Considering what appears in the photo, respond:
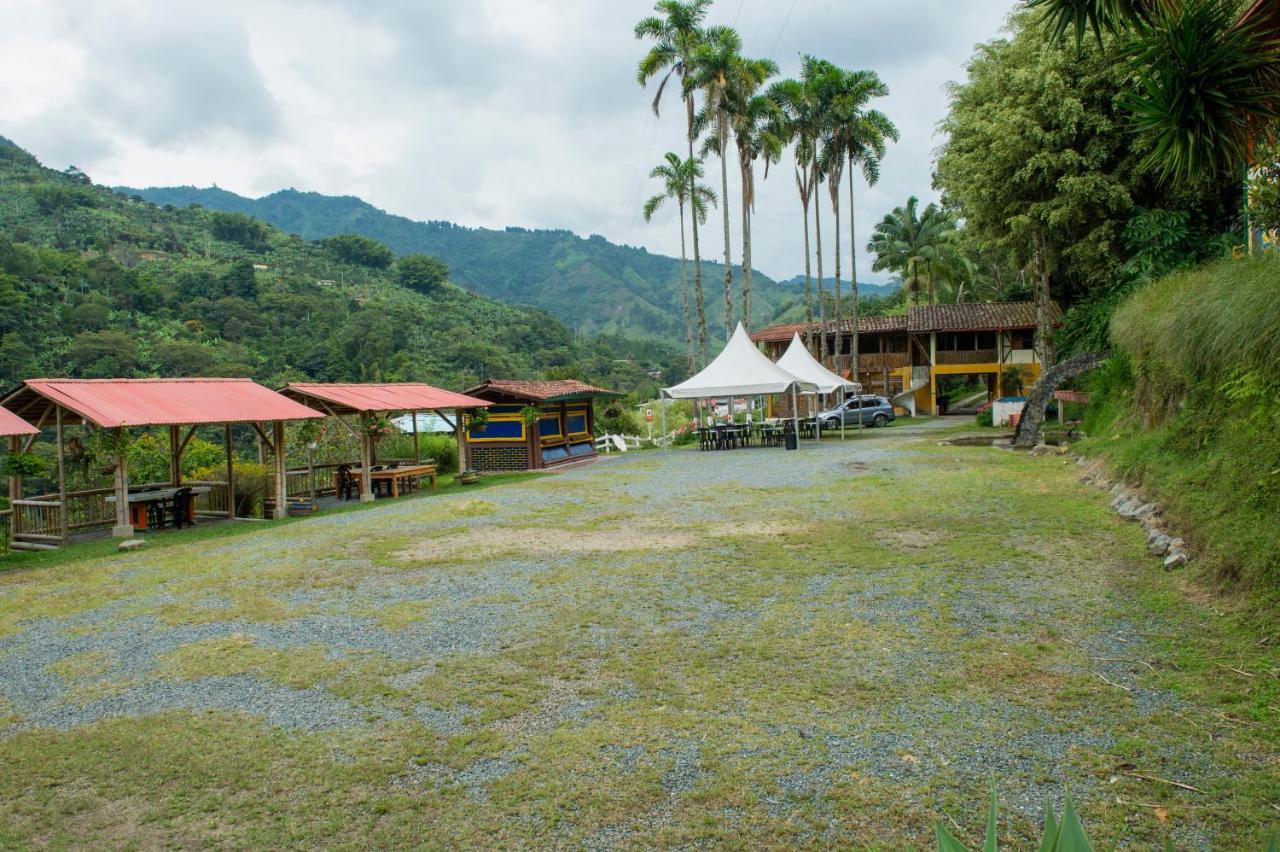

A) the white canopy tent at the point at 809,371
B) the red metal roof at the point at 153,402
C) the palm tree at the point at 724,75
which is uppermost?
the palm tree at the point at 724,75

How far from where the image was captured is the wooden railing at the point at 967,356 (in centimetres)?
3634

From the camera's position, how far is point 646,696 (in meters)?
4.68

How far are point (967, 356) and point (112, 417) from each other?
1352 inches

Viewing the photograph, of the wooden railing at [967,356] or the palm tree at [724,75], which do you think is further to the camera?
the wooden railing at [967,356]

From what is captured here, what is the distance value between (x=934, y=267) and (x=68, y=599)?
151ft

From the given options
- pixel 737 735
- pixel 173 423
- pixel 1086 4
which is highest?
pixel 1086 4

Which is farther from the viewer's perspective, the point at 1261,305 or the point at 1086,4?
the point at 1261,305

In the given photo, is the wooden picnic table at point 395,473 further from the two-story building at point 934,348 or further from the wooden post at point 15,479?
the two-story building at point 934,348

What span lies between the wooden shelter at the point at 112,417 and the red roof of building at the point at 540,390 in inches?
271

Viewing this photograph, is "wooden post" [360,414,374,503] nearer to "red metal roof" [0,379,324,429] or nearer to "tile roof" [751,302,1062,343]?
"red metal roof" [0,379,324,429]

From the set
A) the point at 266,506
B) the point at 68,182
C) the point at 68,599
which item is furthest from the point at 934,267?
the point at 68,182

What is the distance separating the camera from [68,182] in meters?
78.1

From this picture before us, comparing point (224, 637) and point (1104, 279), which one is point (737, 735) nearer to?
point (224, 637)

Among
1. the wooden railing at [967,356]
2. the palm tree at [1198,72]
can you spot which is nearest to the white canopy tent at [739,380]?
the palm tree at [1198,72]
